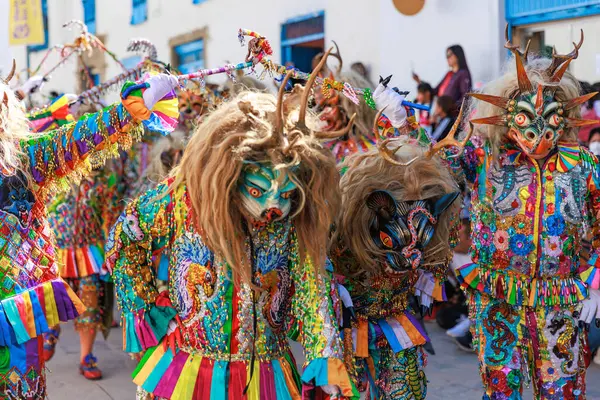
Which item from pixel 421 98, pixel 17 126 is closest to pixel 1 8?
pixel 421 98

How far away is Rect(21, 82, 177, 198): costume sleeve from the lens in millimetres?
2775

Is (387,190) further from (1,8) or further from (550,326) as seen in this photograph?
(1,8)

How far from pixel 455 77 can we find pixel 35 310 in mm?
5054

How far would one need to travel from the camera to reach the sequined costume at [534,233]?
144 inches

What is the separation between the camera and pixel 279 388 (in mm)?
2732

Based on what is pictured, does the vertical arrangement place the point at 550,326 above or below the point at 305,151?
below

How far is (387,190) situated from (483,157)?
768mm

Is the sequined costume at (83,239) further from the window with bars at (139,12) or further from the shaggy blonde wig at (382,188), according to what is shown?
the window with bars at (139,12)

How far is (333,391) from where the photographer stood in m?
2.61

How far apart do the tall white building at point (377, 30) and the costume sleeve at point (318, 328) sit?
15.2 ft

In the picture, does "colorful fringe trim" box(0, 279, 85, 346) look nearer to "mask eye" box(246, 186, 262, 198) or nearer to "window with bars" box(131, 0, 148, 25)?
"mask eye" box(246, 186, 262, 198)

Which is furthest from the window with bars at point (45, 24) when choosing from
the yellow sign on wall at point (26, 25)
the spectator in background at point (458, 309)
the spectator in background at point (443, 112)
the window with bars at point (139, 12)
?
the spectator in background at point (458, 309)

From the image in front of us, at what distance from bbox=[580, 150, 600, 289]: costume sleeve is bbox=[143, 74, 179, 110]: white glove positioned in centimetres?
202

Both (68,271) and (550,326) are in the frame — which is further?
(68,271)
